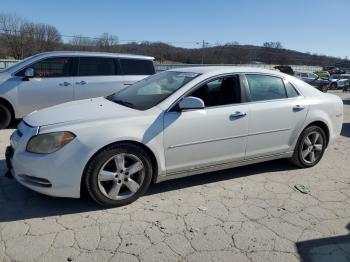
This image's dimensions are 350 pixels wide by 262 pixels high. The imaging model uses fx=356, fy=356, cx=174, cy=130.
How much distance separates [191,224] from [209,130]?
1.19m

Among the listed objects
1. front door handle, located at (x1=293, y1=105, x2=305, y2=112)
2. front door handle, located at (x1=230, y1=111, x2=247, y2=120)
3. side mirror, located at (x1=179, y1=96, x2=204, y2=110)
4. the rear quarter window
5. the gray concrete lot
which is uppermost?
the rear quarter window

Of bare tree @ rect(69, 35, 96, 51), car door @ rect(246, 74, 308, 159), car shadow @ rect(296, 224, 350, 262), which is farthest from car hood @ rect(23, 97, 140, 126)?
bare tree @ rect(69, 35, 96, 51)

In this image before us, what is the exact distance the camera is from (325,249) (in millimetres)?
3209

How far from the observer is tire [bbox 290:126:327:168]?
519 centimetres

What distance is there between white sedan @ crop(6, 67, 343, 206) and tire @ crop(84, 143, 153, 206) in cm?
1

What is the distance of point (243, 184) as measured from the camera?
4668 millimetres

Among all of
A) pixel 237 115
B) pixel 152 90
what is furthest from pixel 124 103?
pixel 237 115

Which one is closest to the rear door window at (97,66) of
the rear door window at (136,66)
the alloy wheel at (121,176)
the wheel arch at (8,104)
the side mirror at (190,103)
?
the rear door window at (136,66)

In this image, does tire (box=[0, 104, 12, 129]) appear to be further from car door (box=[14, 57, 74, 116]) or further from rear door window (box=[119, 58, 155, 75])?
rear door window (box=[119, 58, 155, 75])

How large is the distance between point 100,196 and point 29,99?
478cm

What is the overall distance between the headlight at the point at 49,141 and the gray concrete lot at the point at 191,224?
26.5 inches

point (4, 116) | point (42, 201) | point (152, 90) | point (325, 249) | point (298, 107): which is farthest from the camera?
point (4, 116)

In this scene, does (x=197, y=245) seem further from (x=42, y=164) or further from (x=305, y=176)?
(x=305, y=176)

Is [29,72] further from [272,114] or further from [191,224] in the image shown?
[191,224]
